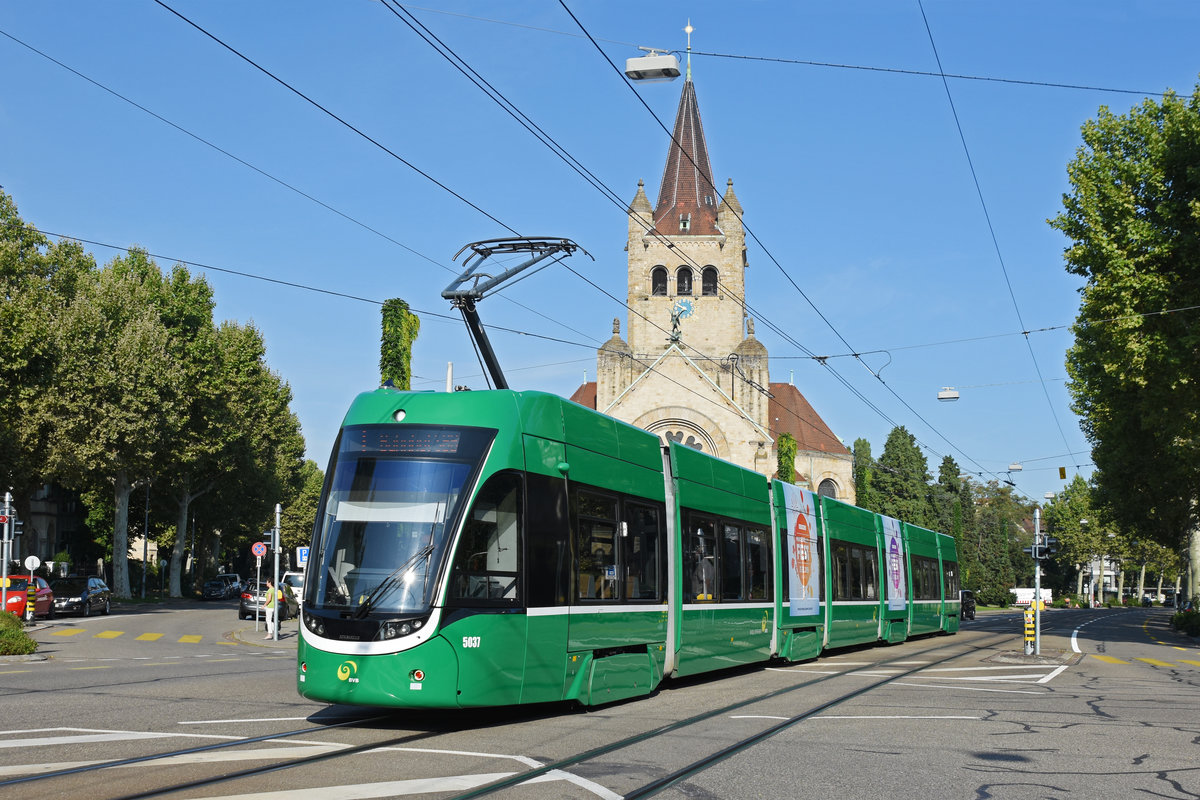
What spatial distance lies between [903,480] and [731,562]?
Answer: 3269 inches

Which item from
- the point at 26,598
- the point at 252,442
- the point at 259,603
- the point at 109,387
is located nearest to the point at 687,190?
the point at 252,442

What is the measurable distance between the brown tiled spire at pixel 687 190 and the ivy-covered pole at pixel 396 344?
3641 cm

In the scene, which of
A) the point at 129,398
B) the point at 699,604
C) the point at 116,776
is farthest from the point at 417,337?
the point at 116,776

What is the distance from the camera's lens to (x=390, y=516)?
32.8ft

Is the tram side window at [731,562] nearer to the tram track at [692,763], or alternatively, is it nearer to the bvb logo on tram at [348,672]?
the tram track at [692,763]

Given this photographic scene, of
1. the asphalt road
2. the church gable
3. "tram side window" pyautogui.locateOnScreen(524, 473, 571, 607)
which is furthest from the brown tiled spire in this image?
"tram side window" pyautogui.locateOnScreen(524, 473, 571, 607)

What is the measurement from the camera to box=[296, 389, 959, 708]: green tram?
380 inches

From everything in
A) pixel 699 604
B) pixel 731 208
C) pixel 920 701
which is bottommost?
pixel 920 701

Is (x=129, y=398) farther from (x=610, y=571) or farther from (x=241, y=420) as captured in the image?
(x=610, y=571)

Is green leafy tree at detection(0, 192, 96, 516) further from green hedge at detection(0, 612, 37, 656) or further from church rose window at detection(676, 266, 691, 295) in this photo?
church rose window at detection(676, 266, 691, 295)

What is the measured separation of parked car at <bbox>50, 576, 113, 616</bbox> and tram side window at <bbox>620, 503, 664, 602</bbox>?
2924 centimetres

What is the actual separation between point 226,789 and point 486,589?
351cm

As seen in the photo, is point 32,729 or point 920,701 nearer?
point 32,729

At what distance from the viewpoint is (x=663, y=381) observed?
64.2 metres
